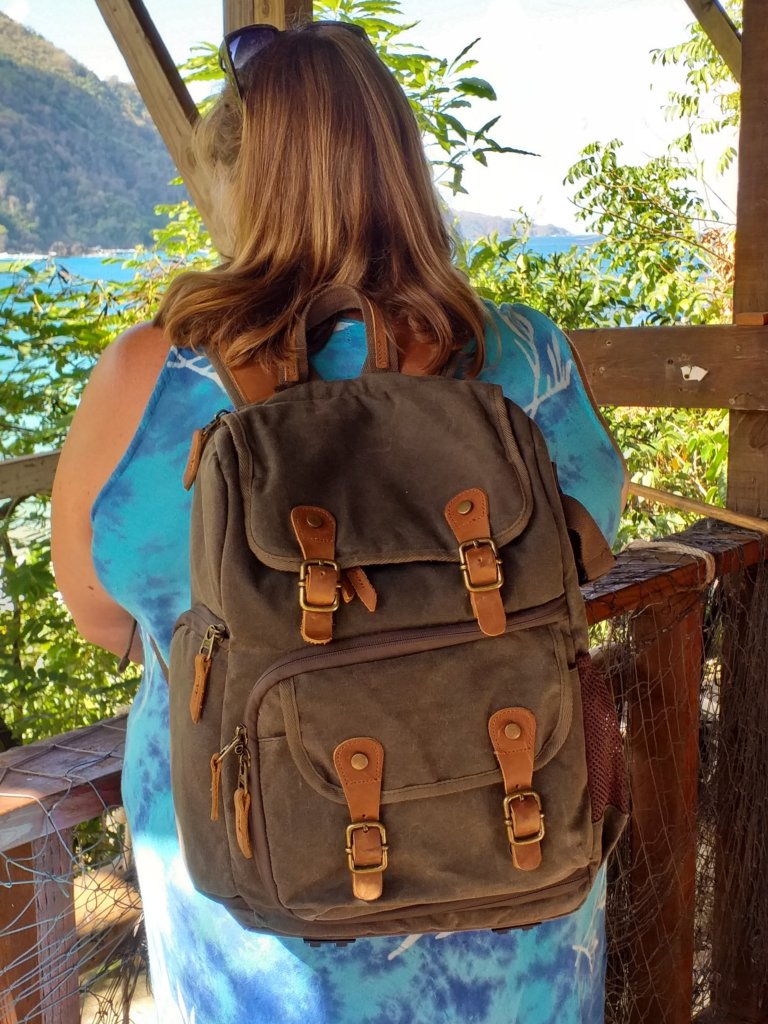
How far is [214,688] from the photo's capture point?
29.8 inches

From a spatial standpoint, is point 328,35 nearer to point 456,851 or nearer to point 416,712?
point 416,712

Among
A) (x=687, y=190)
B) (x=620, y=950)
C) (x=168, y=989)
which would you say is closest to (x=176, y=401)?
(x=168, y=989)

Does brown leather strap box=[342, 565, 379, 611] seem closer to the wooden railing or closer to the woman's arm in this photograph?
the woman's arm

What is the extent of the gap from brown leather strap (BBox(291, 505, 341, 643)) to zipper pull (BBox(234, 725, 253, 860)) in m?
0.10

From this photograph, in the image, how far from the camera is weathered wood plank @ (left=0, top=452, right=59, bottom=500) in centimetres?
183

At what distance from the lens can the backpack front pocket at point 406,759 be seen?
2.40 feet

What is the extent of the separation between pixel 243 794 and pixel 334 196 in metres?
0.52

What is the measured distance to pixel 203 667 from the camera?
0.75 m

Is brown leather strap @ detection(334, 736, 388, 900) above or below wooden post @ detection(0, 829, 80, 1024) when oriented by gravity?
above

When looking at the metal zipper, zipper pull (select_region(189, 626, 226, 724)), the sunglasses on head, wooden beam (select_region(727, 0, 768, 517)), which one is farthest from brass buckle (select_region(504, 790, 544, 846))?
wooden beam (select_region(727, 0, 768, 517))

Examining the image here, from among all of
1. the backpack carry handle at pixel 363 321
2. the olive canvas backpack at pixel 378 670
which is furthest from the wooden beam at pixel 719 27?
the olive canvas backpack at pixel 378 670

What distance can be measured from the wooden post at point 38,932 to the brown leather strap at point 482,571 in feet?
1.66

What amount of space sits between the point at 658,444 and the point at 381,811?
16.8ft

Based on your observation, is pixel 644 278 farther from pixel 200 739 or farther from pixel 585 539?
pixel 200 739
